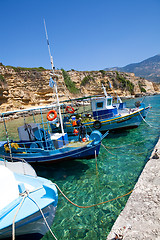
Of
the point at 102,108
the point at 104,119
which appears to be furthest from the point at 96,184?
the point at 102,108

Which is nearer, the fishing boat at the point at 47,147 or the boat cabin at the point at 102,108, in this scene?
the fishing boat at the point at 47,147

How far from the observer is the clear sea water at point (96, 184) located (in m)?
4.50

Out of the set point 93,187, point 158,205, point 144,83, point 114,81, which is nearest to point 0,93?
point 93,187

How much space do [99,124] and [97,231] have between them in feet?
32.6

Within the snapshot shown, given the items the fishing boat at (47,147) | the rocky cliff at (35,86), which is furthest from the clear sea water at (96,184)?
the rocky cliff at (35,86)

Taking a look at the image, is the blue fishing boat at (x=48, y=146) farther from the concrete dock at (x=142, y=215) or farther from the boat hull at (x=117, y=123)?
the boat hull at (x=117, y=123)

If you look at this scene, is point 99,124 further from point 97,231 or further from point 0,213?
point 0,213

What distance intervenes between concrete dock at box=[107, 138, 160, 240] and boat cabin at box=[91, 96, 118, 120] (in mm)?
9444

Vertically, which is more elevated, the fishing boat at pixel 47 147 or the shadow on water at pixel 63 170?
the fishing boat at pixel 47 147

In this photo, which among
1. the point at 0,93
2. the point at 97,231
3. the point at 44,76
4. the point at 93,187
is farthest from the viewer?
the point at 44,76

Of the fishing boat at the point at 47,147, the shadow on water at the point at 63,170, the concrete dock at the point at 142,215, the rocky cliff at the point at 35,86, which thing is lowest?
the shadow on water at the point at 63,170

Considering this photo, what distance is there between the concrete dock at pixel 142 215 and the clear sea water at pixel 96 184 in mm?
885

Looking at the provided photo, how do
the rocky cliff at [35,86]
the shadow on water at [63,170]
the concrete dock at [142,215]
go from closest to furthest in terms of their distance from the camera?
the concrete dock at [142,215] < the shadow on water at [63,170] < the rocky cliff at [35,86]

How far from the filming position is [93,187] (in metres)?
6.35
